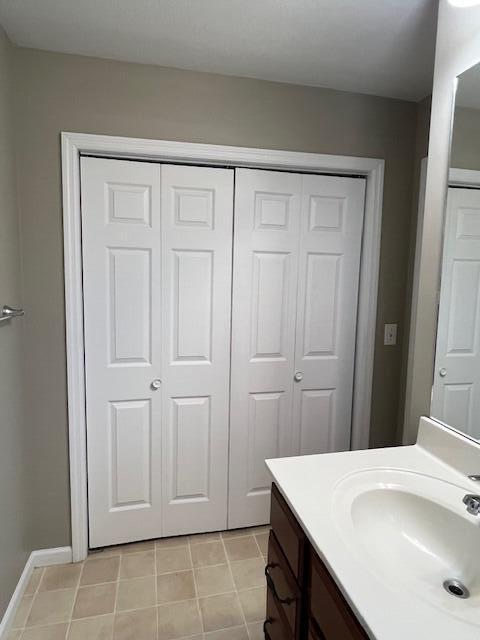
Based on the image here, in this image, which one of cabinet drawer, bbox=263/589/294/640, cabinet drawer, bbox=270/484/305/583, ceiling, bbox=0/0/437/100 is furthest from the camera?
ceiling, bbox=0/0/437/100

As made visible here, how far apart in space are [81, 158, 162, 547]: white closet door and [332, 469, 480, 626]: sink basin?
3.85 feet

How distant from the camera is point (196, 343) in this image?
1975 millimetres

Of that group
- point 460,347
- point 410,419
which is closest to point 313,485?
point 410,419

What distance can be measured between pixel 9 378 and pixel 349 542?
1.42 meters

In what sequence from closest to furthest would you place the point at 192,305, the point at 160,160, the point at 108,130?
1. the point at 108,130
2. the point at 160,160
3. the point at 192,305

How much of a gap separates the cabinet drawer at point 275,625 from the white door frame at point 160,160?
1.07 metres

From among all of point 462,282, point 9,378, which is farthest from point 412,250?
point 9,378

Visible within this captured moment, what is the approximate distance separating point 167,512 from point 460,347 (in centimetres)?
165

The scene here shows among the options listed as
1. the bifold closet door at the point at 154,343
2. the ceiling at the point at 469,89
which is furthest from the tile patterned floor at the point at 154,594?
the ceiling at the point at 469,89

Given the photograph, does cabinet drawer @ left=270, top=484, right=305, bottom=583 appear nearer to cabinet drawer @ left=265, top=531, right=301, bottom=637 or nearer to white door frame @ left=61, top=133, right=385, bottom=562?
cabinet drawer @ left=265, top=531, right=301, bottom=637

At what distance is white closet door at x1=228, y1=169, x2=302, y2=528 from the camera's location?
1960 millimetres

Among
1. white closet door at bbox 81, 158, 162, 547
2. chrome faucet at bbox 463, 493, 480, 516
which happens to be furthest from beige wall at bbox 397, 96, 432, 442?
white closet door at bbox 81, 158, 162, 547

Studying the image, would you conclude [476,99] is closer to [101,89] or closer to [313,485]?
[313,485]

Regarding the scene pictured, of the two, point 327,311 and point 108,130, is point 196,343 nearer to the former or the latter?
point 327,311
